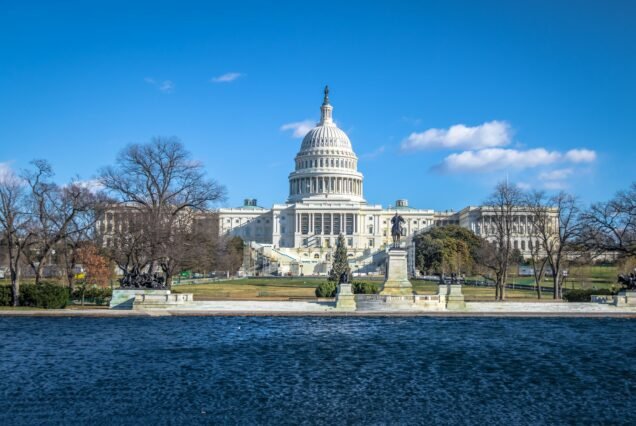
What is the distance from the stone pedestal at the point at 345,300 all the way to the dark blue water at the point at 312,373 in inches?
188

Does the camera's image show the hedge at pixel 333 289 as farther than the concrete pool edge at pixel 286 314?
Yes

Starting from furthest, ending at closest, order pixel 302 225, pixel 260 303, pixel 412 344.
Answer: pixel 302 225
pixel 260 303
pixel 412 344

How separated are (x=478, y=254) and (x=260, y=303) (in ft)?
150

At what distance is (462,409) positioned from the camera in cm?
1484

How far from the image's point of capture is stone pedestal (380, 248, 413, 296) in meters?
38.7

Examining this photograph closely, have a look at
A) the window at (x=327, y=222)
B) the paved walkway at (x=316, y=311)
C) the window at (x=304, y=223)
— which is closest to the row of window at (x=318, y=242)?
the window at (x=304, y=223)

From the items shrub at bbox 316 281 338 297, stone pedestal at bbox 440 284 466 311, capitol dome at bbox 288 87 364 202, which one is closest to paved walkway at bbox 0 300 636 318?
stone pedestal at bbox 440 284 466 311

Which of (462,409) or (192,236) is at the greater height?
(192,236)

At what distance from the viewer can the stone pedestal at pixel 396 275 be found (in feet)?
127

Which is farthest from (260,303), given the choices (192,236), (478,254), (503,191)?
(478,254)

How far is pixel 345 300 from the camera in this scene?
33844 millimetres

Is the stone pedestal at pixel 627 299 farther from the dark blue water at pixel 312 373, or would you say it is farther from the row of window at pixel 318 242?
the row of window at pixel 318 242

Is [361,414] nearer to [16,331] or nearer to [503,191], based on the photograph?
[16,331]

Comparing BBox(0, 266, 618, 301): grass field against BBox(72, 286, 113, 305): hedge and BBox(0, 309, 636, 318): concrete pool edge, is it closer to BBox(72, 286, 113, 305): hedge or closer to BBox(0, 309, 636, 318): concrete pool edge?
BBox(72, 286, 113, 305): hedge
